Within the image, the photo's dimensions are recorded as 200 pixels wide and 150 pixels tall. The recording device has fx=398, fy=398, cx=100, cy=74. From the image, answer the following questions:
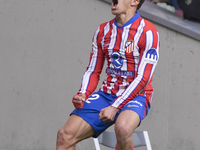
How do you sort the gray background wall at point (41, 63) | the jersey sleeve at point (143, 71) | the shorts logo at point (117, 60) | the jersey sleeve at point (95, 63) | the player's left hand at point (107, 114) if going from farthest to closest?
the gray background wall at point (41, 63), the jersey sleeve at point (95, 63), the shorts logo at point (117, 60), the jersey sleeve at point (143, 71), the player's left hand at point (107, 114)

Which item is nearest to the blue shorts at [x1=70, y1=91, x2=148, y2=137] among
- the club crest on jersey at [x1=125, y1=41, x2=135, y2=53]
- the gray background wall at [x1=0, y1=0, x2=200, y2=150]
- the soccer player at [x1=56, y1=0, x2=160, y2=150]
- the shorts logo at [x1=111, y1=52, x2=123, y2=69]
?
the soccer player at [x1=56, y1=0, x2=160, y2=150]

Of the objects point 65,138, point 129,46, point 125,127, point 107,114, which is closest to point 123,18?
point 129,46

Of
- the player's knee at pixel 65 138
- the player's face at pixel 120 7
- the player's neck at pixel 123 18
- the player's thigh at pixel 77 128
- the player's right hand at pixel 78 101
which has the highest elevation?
the player's face at pixel 120 7

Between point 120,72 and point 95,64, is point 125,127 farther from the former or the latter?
point 95,64

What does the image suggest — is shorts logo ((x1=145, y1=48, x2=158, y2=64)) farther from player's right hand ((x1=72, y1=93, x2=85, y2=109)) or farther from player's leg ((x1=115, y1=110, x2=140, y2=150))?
player's right hand ((x1=72, y1=93, x2=85, y2=109))

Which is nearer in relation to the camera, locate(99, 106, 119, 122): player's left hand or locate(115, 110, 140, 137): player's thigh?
locate(115, 110, 140, 137): player's thigh

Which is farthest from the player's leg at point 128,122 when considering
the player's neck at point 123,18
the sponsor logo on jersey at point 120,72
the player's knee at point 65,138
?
the player's neck at point 123,18

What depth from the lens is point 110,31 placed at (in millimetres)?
3025

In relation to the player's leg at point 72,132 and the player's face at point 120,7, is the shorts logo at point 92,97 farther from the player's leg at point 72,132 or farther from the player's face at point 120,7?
the player's face at point 120,7

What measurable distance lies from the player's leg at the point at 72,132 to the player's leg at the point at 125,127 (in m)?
0.30

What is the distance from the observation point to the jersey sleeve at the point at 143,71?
9.22ft

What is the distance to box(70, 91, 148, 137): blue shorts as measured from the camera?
2.77 metres

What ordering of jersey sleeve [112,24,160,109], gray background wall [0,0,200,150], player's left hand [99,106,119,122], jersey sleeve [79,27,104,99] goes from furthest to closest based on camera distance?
gray background wall [0,0,200,150], jersey sleeve [79,27,104,99], jersey sleeve [112,24,160,109], player's left hand [99,106,119,122]

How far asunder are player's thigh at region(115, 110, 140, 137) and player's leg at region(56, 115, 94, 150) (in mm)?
300
